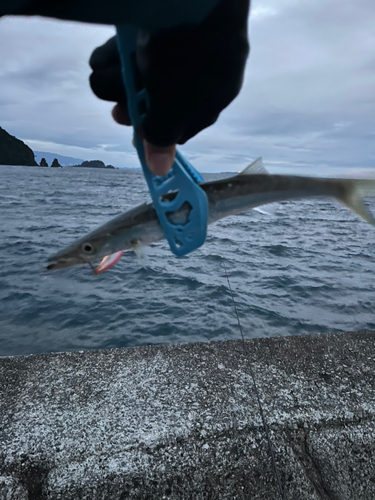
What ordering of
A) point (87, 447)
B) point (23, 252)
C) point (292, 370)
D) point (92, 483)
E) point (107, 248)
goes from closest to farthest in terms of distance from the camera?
point (107, 248), point (92, 483), point (87, 447), point (292, 370), point (23, 252)

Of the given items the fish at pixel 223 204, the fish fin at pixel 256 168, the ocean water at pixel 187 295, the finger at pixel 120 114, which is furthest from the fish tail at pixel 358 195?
the ocean water at pixel 187 295

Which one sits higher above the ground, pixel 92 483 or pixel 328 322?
pixel 92 483

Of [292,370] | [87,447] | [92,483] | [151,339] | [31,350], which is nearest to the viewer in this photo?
[92,483]

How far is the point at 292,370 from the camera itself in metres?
3.41

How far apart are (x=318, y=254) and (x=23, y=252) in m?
10.6

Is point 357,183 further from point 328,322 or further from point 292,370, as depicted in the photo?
point 328,322

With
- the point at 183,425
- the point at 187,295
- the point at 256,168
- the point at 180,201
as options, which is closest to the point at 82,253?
the point at 180,201

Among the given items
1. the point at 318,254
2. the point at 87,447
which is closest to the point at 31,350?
the point at 87,447

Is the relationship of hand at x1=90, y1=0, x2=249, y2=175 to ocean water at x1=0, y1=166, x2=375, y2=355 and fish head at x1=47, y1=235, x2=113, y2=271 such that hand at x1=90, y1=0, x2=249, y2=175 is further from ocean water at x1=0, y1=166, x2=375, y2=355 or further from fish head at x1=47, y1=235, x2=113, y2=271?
ocean water at x1=0, y1=166, x2=375, y2=355

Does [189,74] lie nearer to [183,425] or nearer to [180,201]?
[180,201]

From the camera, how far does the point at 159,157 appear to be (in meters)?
1.04

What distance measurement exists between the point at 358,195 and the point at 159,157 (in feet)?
2.75

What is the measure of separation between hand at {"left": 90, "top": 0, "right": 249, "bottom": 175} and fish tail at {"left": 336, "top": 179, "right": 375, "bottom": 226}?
0.67 meters

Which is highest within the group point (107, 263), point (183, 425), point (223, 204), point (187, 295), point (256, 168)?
point (256, 168)
